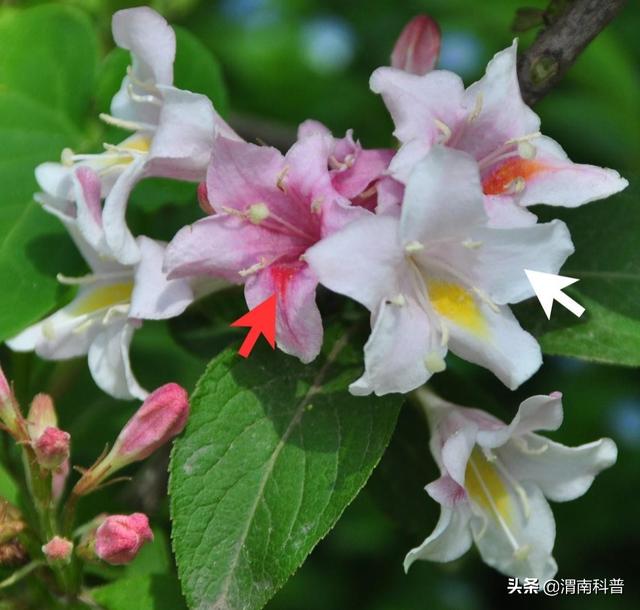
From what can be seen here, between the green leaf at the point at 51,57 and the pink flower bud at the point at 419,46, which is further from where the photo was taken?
the green leaf at the point at 51,57

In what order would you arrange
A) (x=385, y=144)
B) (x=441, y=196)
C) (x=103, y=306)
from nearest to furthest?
(x=441, y=196) → (x=103, y=306) → (x=385, y=144)

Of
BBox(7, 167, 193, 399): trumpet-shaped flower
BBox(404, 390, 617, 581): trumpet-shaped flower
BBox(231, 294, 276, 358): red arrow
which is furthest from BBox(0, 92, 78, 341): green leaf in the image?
BBox(404, 390, 617, 581): trumpet-shaped flower

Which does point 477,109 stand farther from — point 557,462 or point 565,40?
point 557,462

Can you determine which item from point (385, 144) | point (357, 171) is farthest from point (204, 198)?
point (385, 144)

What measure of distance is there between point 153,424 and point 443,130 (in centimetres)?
52

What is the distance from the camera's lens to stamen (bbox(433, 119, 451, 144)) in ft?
5.03

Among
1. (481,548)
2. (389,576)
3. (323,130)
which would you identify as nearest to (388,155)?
(323,130)

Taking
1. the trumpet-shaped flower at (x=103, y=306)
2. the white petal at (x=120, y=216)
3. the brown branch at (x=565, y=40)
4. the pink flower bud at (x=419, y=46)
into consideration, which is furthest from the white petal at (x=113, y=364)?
the brown branch at (x=565, y=40)

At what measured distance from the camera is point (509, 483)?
170 cm

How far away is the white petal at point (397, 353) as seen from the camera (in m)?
1.42

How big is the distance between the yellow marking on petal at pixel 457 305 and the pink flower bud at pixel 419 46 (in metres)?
0.39

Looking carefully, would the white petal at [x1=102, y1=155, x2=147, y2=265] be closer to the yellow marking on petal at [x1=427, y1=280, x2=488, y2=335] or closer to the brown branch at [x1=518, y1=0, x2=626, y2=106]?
the yellow marking on petal at [x1=427, y1=280, x2=488, y2=335]

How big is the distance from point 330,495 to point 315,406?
131 millimetres

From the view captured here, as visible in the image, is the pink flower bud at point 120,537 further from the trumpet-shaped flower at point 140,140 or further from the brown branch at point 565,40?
the brown branch at point 565,40
